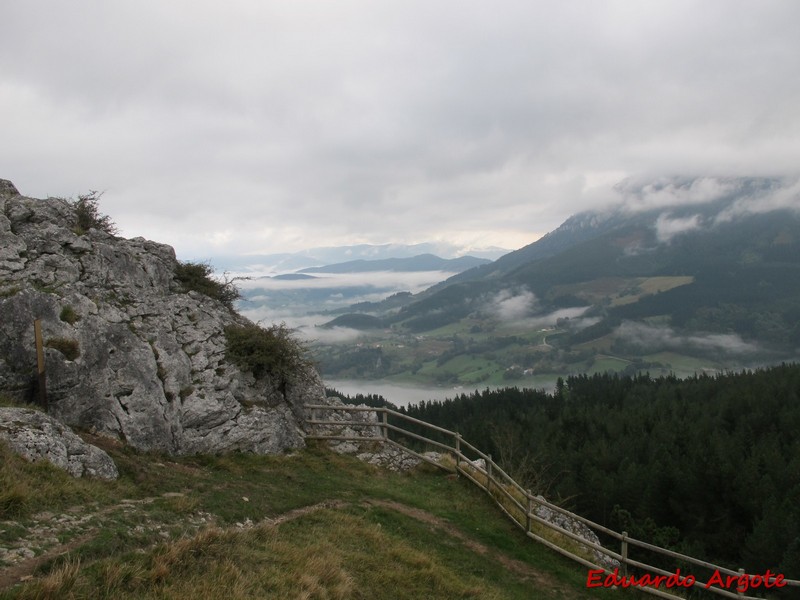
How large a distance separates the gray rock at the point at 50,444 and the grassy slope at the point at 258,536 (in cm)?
48

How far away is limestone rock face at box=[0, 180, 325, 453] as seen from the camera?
43.3 ft

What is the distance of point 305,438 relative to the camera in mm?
19438

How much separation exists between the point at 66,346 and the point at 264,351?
22.3ft

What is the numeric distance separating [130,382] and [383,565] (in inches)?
369

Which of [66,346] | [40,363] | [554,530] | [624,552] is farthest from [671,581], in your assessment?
[66,346]

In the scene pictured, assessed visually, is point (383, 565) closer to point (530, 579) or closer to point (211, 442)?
point (530, 579)

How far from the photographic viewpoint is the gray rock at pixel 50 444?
10.1 metres

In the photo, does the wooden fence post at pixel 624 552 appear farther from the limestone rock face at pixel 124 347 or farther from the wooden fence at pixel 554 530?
the limestone rock face at pixel 124 347

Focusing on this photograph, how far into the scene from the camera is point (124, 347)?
15.1 meters

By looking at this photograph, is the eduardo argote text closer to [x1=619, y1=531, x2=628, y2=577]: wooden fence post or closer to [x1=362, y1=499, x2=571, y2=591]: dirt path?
[x1=619, y1=531, x2=628, y2=577]: wooden fence post

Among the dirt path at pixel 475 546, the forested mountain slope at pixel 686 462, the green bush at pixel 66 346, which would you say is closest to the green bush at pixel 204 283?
the green bush at pixel 66 346

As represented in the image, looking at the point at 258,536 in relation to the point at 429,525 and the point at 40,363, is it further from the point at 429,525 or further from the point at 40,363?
the point at 40,363

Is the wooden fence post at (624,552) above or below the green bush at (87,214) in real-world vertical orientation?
below

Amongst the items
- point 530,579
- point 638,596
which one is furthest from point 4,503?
point 638,596
